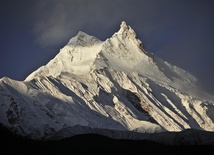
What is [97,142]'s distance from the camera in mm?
144125

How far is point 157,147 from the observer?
138 meters

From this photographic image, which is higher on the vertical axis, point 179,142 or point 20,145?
point 179,142

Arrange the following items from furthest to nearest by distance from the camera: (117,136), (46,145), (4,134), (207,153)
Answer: (117,136) → (4,134) → (46,145) → (207,153)

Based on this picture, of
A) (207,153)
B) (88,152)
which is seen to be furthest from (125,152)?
(207,153)

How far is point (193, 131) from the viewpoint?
6619 inches

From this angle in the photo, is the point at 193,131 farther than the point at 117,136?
No

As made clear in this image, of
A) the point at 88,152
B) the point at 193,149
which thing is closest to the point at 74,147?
the point at 88,152

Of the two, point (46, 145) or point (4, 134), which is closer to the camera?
point (46, 145)

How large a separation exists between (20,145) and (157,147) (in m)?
35.4

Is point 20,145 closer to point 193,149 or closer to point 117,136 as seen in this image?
point 193,149

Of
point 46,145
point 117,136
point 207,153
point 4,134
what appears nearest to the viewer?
point 207,153

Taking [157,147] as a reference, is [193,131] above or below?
above

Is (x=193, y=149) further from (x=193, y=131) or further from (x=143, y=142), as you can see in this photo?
(x=193, y=131)

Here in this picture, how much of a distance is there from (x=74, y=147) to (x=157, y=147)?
20.6 meters
